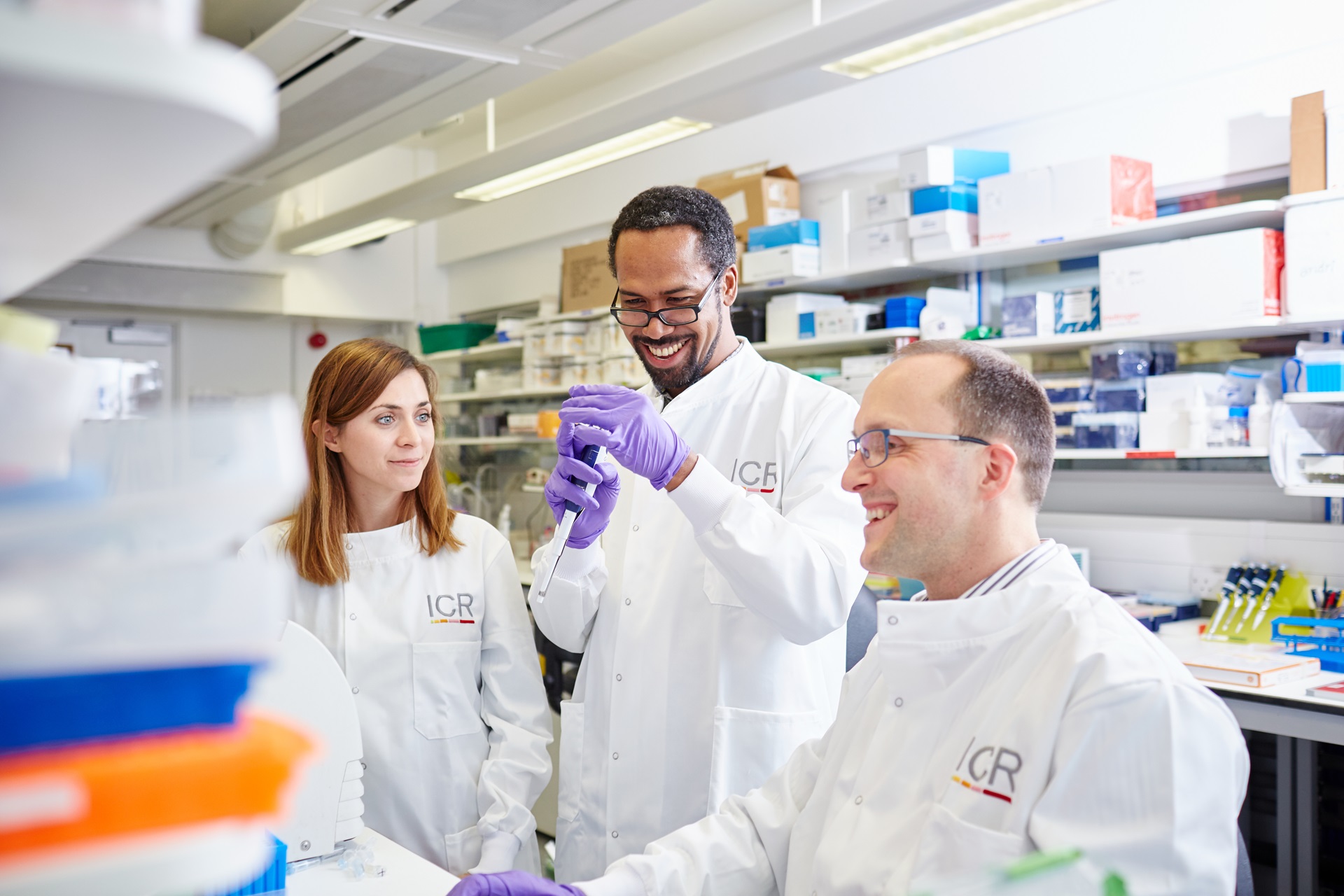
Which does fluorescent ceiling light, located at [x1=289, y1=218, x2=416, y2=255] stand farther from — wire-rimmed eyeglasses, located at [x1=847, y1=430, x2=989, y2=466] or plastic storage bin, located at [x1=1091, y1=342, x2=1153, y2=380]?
wire-rimmed eyeglasses, located at [x1=847, y1=430, x2=989, y2=466]

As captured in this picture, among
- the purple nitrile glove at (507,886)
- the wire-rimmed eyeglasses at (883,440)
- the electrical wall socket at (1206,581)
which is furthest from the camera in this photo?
the electrical wall socket at (1206,581)

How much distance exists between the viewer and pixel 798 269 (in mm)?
4711

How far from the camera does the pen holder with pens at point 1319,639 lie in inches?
121

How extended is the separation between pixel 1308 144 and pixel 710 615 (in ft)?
8.76

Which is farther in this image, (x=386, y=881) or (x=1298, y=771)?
(x=1298, y=771)

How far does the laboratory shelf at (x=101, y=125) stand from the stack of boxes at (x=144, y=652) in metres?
0.11

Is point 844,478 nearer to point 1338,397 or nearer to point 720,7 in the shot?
point 1338,397

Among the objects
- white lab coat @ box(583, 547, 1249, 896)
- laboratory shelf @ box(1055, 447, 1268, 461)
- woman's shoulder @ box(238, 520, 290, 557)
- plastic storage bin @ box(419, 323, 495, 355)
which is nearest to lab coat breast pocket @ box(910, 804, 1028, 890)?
white lab coat @ box(583, 547, 1249, 896)

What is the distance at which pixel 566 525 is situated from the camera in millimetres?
1862

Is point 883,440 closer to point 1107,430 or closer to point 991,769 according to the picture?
point 991,769

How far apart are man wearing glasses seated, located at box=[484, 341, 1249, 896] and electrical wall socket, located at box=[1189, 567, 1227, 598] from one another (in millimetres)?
2621

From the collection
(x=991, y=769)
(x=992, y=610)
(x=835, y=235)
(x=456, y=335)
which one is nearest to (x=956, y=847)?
(x=991, y=769)

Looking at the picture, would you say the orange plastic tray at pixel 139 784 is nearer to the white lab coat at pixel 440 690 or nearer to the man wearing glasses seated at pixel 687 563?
the man wearing glasses seated at pixel 687 563

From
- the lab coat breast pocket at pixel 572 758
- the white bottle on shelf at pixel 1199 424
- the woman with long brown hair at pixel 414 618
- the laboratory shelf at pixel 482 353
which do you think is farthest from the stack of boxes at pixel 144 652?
the laboratory shelf at pixel 482 353
